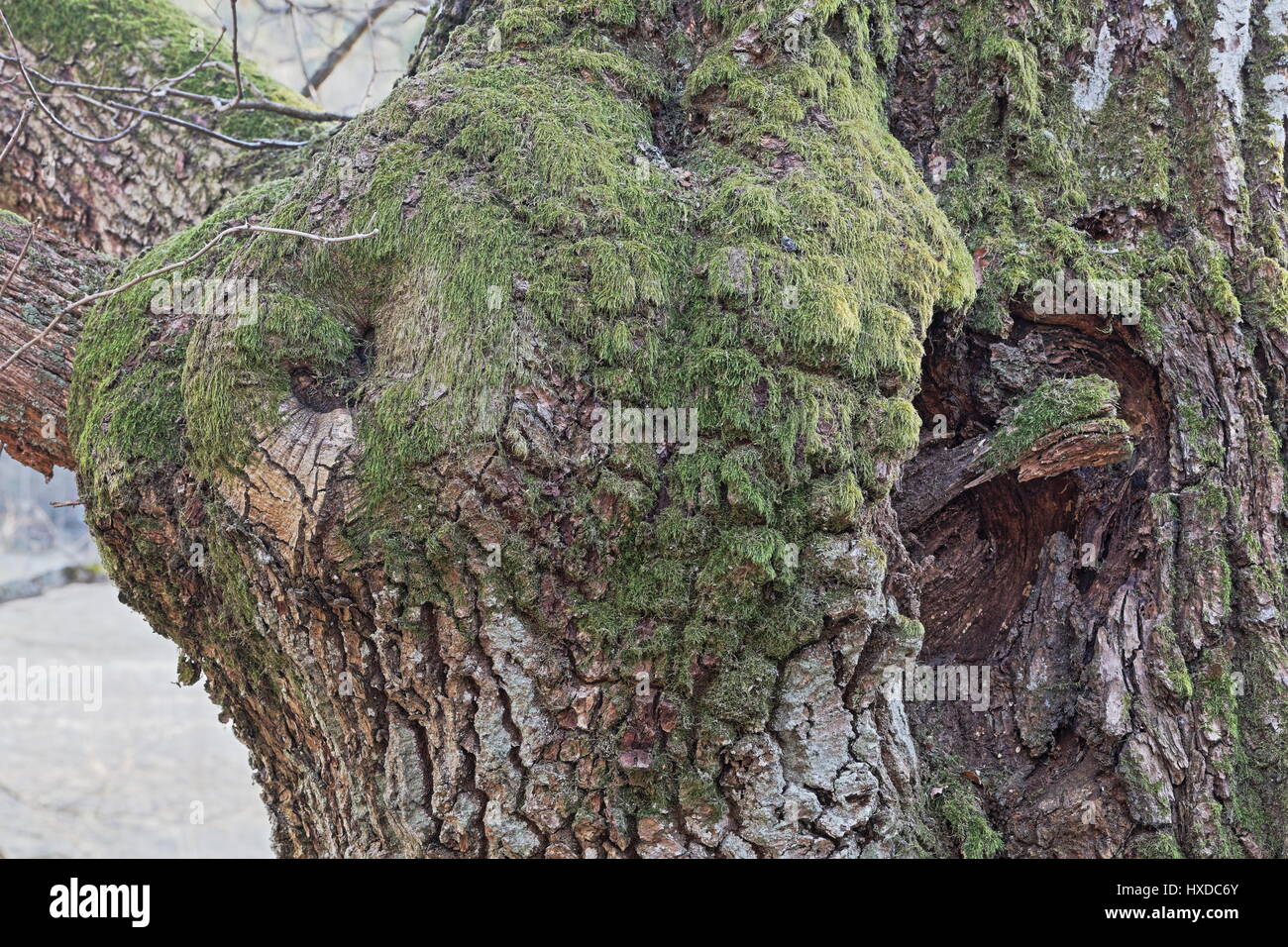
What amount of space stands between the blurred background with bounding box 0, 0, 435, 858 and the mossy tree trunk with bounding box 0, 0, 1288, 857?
9.36 feet

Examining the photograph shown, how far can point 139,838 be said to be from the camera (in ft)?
22.7

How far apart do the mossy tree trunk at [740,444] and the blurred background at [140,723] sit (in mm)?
2852

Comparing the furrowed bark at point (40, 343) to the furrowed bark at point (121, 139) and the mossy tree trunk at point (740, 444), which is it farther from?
the furrowed bark at point (121, 139)

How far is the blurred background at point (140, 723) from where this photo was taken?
5293 millimetres

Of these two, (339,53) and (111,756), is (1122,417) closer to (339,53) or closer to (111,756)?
(339,53)

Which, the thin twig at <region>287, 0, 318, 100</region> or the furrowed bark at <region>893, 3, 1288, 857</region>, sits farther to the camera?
the thin twig at <region>287, 0, 318, 100</region>

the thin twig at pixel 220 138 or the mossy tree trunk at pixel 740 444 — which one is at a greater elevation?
the thin twig at pixel 220 138

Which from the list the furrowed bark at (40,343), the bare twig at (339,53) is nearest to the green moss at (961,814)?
the furrowed bark at (40,343)

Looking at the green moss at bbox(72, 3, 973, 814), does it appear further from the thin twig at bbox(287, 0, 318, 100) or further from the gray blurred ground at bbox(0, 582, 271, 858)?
the gray blurred ground at bbox(0, 582, 271, 858)

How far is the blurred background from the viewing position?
529 centimetres

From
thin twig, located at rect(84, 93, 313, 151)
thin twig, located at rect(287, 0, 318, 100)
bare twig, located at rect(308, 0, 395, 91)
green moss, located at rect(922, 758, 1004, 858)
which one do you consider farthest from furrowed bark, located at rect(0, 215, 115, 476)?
bare twig, located at rect(308, 0, 395, 91)

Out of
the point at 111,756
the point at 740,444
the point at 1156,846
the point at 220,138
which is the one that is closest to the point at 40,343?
the point at 220,138

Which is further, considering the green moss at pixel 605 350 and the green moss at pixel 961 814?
the green moss at pixel 961 814

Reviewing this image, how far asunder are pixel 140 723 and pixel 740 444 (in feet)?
28.8
